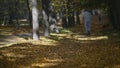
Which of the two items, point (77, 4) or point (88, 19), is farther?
point (77, 4)

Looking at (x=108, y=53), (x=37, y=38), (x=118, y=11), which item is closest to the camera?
(x=108, y=53)

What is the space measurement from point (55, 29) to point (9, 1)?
756 inches

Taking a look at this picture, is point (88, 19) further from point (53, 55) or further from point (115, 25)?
point (53, 55)

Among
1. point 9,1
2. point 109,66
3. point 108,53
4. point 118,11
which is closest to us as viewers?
point 109,66

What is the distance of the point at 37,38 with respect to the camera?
2009 cm

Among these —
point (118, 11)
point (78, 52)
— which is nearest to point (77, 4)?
point (118, 11)

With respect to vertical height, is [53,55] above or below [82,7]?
below

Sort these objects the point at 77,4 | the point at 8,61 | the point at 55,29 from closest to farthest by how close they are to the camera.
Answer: the point at 8,61, the point at 77,4, the point at 55,29

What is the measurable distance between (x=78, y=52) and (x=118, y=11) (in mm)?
8514

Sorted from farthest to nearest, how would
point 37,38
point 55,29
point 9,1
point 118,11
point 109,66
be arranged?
point 9,1
point 55,29
point 118,11
point 37,38
point 109,66

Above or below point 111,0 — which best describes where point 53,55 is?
below

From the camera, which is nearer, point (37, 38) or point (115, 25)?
point (37, 38)

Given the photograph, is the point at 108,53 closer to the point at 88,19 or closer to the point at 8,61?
the point at 8,61

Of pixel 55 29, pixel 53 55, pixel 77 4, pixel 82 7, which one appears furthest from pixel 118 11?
pixel 53 55
